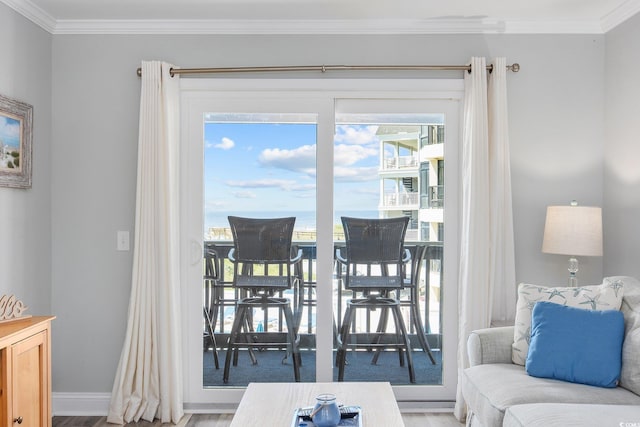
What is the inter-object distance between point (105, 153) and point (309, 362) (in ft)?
6.46

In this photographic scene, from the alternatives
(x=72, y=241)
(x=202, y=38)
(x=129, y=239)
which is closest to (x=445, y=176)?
(x=202, y=38)

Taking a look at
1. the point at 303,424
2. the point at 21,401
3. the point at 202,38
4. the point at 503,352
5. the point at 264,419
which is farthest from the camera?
the point at 202,38

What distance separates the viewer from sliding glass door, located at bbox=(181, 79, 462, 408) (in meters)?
3.31

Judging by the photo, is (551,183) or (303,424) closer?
(303,424)

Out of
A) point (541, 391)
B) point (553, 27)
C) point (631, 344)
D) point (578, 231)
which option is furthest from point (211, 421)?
point (553, 27)

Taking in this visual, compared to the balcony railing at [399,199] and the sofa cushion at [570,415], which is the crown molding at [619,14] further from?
the sofa cushion at [570,415]

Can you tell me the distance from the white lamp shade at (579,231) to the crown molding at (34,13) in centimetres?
342

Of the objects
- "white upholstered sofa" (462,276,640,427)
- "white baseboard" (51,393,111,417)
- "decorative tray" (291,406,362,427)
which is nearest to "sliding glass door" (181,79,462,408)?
"white baseboard" (51,393,111,417)

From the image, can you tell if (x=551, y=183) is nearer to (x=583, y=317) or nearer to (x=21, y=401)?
(x=583, y=317)

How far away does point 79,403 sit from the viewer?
3293mm

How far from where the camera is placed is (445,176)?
333cm

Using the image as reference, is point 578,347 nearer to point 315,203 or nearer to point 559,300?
point 559,300

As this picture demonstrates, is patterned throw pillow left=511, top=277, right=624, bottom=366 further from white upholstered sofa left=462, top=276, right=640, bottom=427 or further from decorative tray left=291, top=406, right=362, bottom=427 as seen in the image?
decorative tray left=291, top=406, right=362, bottom=427

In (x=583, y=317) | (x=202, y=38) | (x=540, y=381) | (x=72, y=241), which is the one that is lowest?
(x=540, y=381)
